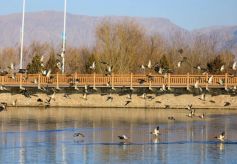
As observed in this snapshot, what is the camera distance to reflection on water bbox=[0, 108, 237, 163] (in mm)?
30403

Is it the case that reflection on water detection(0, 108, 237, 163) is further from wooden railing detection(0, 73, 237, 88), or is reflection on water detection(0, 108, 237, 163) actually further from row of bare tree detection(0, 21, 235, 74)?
row of bare tree detection(0, 21, 235, 74)

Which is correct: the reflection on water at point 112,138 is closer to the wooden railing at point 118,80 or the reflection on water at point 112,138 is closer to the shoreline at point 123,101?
the wooden railing at point 118,80

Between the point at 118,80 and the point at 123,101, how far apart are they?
6.64 feet

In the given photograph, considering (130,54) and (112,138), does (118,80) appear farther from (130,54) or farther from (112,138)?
(112,138)

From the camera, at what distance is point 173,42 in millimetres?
108438

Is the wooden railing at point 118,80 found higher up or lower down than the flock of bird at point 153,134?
higher up

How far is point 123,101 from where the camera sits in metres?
64.0

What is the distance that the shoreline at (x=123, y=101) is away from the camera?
63.2 meters

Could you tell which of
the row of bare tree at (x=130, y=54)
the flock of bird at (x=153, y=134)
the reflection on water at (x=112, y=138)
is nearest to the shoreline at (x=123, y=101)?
the reflection on water at (x=112, y=138)

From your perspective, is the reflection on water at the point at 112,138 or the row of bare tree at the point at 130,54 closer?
the reflection on water at the point at 112,138

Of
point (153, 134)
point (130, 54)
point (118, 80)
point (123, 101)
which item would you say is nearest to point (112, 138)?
point (153, 134)

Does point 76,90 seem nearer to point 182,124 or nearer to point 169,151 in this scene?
point 182,124

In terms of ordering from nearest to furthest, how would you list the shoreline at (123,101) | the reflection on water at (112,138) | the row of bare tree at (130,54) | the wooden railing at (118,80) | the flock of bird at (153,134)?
the reflection on water at (112,138), the flock of bird at (153,134), the wooden railing at (118,80), the shoreline at (123,101), the row of bare tree at (130,54)

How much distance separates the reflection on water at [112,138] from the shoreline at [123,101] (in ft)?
15.7
